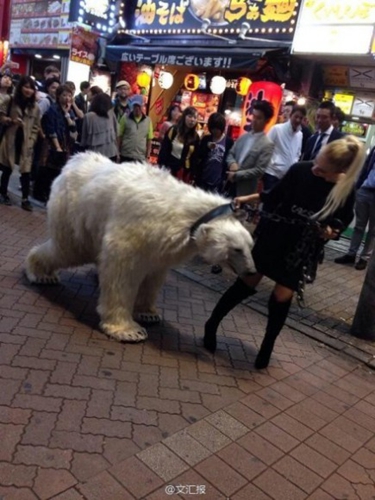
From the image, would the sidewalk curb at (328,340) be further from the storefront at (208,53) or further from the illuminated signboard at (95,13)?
the illuminated signboard at (95,13)

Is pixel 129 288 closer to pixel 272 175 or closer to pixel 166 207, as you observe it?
pixel 166 207

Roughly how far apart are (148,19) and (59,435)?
13.2 metres

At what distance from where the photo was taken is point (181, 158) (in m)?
6.34

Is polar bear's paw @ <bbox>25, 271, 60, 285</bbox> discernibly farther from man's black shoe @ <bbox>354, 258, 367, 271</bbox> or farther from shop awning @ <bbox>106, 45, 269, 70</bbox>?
shop awning @ <bbox>106, 45, 269, 70</bbox>

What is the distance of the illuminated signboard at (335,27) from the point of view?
820 centimetres

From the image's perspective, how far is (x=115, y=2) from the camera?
13492 mm

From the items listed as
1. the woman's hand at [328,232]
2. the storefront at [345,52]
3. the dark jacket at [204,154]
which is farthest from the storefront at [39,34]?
the woman's hand at [328,232]

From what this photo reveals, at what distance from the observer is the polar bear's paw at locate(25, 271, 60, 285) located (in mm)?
4461

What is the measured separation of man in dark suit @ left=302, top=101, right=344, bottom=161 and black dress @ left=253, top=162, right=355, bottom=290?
3.17m

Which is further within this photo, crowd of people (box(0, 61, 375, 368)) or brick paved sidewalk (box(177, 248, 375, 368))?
brick paved sidewalk (box(177, 248, 375, 368))

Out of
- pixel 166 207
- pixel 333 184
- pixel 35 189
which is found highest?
pixel 333 184

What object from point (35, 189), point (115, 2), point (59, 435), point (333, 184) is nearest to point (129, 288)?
point (59, 435)

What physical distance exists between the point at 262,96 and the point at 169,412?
7221 mm

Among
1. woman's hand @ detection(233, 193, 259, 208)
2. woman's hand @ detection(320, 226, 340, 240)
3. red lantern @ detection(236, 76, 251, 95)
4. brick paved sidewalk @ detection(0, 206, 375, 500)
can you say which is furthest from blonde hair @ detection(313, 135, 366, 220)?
red lantern @ detection(236, 76, 251, 95)
